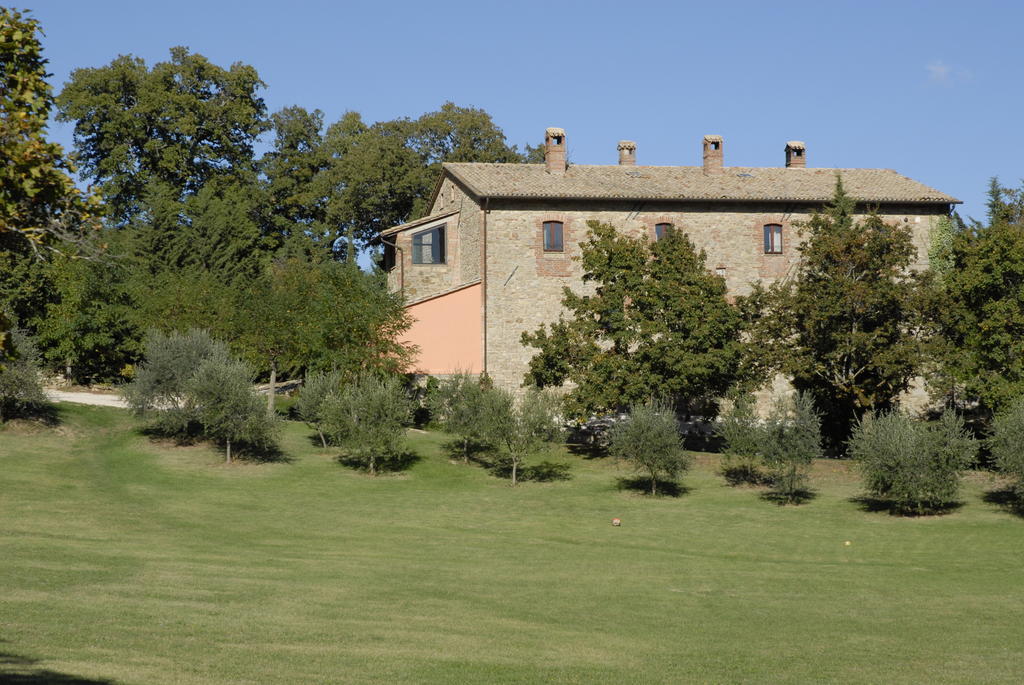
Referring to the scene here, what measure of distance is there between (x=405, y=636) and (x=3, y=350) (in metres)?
6.93

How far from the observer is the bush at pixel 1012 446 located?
30.5 meters

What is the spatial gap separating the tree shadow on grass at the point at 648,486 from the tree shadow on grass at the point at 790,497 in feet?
8.40

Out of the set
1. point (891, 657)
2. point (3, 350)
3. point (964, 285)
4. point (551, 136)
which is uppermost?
point (551, 136)

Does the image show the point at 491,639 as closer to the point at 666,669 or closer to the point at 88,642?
the point at 666,669

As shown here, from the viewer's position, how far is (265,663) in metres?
12.6

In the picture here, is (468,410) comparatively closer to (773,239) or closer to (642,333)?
(642,333)

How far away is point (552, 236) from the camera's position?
45.3 m

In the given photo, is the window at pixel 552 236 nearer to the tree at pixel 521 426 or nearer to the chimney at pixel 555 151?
the chimney at pixel 555 151

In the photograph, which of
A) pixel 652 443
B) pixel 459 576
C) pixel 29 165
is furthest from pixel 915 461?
pixel 29 165

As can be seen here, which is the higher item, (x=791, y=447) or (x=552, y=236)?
(x=552, y=236)

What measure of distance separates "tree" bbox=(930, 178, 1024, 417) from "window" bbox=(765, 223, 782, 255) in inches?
378

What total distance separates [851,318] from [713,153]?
1335 centimetres

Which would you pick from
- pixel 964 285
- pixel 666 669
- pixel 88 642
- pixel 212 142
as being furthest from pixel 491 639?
pixel 212 142

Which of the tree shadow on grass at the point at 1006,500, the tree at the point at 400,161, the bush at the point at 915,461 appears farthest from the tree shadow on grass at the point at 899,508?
the tree at the point at 400,161
